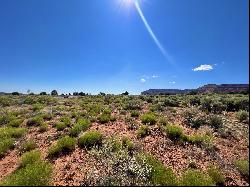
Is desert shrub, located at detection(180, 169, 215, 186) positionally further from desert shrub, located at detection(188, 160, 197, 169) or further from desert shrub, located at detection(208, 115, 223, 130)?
desert shrub, located at detection(208, 115, 223, 130)

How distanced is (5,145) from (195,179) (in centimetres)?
816

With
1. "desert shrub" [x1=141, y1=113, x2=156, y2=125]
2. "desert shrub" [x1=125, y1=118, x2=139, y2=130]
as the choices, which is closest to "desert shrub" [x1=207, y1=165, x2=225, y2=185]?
"desert shrub" [x1=125, y1=118, x2=139, y2=130]

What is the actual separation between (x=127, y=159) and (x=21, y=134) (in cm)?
727

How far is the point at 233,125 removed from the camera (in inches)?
502

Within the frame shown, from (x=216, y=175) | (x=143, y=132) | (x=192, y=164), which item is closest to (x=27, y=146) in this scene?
(x=143, y=132)

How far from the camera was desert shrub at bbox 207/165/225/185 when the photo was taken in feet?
24.5

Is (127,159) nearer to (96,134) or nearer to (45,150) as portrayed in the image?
(96,134)

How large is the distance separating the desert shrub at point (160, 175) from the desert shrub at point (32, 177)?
2.90m

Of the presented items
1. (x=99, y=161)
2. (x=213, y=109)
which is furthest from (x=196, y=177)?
(x=213, y=109)

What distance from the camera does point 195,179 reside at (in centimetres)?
→ 720

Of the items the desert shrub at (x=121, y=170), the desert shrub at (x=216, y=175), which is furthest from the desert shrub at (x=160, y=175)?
the desert shrub at (x=216, y=175)

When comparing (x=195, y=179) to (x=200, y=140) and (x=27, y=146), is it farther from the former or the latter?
(x=27, y=146)

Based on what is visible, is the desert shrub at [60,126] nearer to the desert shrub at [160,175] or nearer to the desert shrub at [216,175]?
the desert shrub at [160,175]

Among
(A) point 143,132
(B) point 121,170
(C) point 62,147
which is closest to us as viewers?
(B) point 121,170
